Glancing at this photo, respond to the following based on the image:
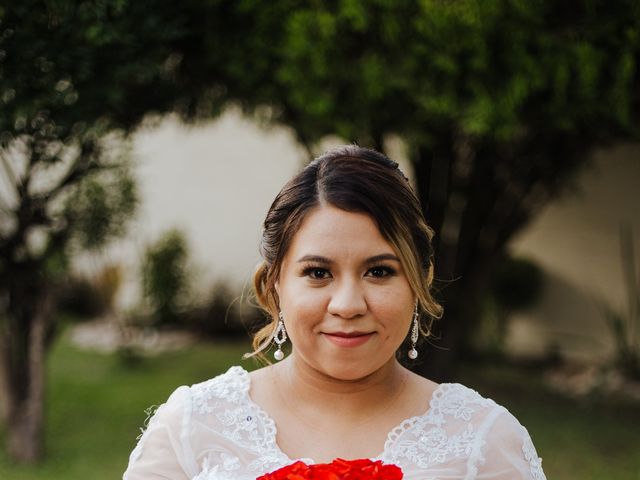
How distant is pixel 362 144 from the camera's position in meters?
5.32

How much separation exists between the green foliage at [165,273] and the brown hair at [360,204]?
7384 millimetres

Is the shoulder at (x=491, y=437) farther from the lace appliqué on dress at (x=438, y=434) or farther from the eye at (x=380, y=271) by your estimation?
the eye at (x=380, y=271)

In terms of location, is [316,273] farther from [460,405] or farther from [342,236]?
[460,405]

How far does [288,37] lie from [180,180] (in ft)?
21.4

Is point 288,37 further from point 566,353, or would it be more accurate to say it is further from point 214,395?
point 566,353

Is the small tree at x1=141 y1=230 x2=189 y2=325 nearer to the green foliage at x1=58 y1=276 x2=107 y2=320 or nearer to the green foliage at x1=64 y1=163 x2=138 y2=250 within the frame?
the green foliage at x1=58 y1=276 x2=107 y2=320

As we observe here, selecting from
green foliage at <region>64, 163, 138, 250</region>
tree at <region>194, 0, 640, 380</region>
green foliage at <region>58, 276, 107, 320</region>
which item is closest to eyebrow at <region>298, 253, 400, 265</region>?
tree at <region>194, 0, 640, 380</region>

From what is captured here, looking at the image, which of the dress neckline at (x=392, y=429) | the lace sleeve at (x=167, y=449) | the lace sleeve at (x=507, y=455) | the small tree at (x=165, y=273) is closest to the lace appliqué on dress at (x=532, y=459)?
the lace sleeve at (x=507, y=455)

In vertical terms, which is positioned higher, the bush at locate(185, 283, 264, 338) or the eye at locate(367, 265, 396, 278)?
the bush at locate(185, 283, 264, 338)

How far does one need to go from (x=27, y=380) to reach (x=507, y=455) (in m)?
4.49

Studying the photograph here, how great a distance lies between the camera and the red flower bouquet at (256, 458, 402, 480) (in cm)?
170

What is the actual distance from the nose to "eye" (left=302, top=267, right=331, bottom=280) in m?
0.05

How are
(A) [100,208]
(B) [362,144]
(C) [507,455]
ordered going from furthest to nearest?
(A) [100,208] → (B) [362,144] → (C) [507,455]

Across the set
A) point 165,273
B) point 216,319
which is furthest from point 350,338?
point 216,319
